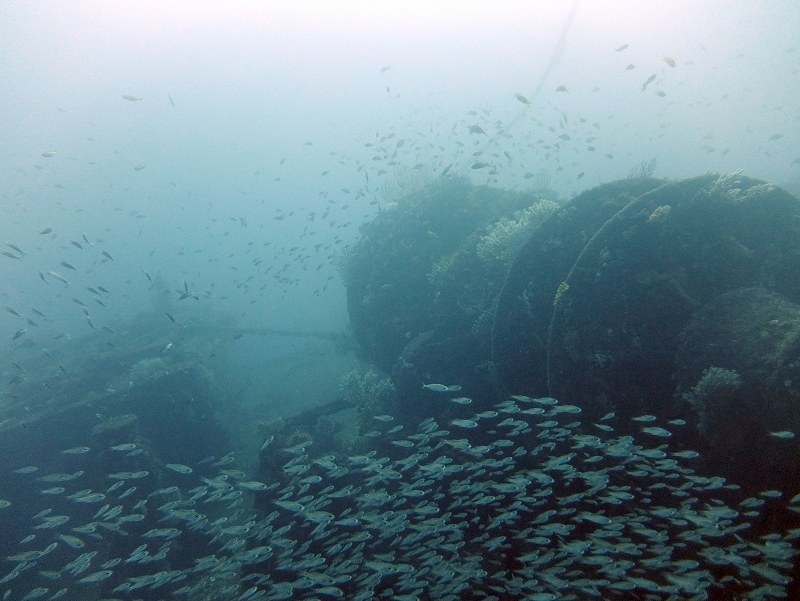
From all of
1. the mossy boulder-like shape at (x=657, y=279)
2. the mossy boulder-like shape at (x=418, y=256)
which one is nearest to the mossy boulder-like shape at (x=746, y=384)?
the mossy boulder-like shape at (x=657, y=279)

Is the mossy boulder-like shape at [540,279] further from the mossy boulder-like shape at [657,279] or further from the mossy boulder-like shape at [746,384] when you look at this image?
the mossy boulder-like shape at [746,384]

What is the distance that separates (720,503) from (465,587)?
3.86 metres

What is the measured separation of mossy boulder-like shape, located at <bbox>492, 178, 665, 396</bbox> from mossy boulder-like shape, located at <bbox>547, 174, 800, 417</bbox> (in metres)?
1.13

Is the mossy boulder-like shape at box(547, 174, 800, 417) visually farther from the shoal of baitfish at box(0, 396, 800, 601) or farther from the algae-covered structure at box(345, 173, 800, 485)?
the shoal of baitfish at box(0, 396, 800, 601)

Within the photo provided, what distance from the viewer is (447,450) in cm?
979

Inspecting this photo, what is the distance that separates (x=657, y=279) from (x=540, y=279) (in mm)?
2569

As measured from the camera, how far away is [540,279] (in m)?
9.30

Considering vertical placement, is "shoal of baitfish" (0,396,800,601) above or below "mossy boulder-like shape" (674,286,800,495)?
below

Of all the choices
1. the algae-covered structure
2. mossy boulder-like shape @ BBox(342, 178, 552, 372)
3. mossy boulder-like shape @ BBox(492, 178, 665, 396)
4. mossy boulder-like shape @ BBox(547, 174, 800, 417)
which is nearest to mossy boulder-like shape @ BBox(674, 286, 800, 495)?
the algae-covered structure

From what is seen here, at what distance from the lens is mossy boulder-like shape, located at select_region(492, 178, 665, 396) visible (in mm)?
9008

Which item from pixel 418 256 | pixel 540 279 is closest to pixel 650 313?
pixel 540 279

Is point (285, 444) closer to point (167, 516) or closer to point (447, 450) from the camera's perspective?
point (167, 516)

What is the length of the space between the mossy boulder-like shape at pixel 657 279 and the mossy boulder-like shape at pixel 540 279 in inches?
44.5

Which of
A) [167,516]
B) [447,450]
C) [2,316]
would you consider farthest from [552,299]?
[2,316]
